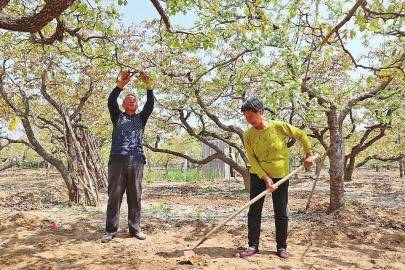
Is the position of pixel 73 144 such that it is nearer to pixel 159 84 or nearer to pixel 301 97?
pixel 159 84

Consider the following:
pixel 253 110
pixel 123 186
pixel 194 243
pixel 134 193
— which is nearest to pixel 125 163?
pixel 123 186

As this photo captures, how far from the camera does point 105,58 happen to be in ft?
17.4

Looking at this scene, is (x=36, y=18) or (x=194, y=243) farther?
(x=194, y=243)

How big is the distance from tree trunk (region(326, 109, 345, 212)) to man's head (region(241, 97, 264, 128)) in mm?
2828

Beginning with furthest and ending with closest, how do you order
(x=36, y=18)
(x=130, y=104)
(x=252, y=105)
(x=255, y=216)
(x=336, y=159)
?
(x=336, y=159) → (x=130, y=104) → (x=255, y=216) → (x=252, y=105) → (x=36, y=18)

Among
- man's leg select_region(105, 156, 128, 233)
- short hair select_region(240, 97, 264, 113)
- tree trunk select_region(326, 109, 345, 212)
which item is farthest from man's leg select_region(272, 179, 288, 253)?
tree trunk select_region(326, 109, 345, 212)

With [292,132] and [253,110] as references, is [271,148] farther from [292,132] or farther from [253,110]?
[253,110]

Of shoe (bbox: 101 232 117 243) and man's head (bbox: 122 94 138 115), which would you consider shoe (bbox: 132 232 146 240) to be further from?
man's head (bbox: 122 94 138 115)

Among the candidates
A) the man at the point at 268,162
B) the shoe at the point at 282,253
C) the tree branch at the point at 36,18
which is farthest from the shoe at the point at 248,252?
the tree branch at the point at 36,18

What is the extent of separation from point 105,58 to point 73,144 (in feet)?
13.8

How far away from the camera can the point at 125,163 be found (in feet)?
15.6

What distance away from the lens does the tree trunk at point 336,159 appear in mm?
6422

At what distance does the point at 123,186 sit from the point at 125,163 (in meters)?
0.30

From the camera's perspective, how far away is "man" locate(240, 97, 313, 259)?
4.06 m
